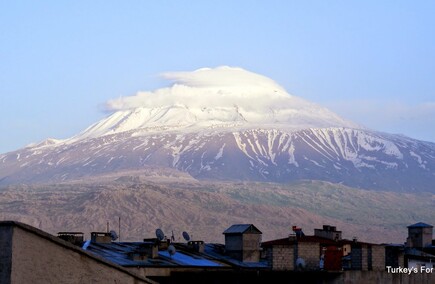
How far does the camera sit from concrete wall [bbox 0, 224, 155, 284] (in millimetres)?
18266

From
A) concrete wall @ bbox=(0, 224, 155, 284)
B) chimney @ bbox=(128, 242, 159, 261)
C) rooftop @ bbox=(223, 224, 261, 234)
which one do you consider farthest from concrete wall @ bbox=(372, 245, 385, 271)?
concrete wall @ bbox=(0, 224, 155, 284)

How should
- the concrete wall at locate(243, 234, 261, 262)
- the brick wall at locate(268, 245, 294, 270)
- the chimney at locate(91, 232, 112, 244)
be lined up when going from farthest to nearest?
the concrete wall at locate(243, 234, 261, 262) → the chimney at locate(91, 232, 112, 244) → the brick wall at locate(268, 245, 294, 270)

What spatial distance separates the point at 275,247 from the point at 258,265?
566 centimetres

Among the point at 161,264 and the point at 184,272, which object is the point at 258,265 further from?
the point at 184,272

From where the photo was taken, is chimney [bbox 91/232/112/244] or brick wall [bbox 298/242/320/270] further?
chimney [bbox 91/232/112/244]

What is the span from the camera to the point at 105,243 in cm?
4138

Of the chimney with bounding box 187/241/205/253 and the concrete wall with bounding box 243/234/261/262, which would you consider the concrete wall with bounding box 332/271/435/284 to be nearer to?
the concrete wall with bounding box 243/234/261/262

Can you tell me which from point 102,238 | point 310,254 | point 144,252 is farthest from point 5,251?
point 102,238

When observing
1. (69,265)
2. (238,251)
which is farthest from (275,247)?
(69,265)

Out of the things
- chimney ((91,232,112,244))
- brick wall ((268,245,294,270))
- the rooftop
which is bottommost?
brick wall ((268,245,294,270))

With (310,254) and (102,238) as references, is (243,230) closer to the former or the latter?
(102,238)

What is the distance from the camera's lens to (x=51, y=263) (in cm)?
1881

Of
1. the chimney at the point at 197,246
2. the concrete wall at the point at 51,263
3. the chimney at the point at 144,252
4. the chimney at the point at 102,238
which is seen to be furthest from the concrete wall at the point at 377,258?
the concrete wall at the point at 51,263

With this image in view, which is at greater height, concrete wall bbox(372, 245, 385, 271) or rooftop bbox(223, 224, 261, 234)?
rooftop bbox(223, 224, 261, 234)
